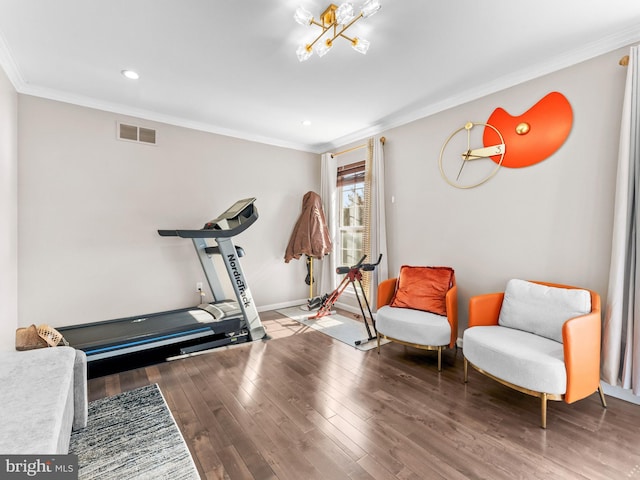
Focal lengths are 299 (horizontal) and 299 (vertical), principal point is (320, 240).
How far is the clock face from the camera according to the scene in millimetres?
2977

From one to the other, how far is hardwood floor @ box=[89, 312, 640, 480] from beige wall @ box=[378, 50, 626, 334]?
3.38ft

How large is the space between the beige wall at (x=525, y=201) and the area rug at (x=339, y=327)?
1.03 metres

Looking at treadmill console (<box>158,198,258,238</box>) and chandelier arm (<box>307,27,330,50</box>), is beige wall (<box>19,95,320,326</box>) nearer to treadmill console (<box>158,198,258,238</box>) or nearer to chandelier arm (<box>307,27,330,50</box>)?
treadmill console (<box>158,198,258,238</box>)

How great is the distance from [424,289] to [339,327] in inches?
52.8

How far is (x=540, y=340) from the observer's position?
2.21 meters

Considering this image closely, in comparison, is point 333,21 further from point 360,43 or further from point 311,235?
point 311,235

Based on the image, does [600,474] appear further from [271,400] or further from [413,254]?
[413,254]

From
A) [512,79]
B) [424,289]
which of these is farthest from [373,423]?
[512,79]

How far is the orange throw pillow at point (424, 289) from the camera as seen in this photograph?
2.99 meters

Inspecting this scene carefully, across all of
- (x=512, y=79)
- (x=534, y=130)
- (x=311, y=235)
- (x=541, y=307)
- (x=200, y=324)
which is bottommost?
(x=200, y=324)

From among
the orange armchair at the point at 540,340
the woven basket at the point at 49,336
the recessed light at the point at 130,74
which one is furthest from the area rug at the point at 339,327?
the recessed light at the point at 130,74

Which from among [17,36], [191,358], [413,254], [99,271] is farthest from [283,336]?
[17,36]

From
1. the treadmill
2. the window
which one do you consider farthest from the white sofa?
the window

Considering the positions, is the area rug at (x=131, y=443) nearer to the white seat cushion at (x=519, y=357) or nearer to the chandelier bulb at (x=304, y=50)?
the white seat cushion at (x=519, y=357)
